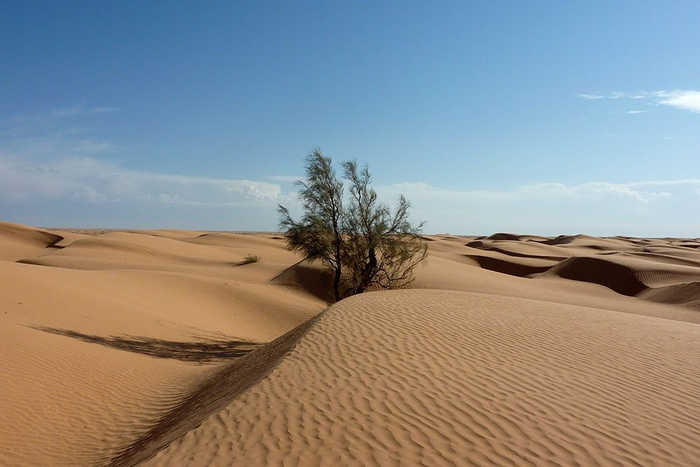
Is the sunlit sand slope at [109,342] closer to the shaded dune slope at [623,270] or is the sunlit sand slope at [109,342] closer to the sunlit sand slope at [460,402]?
the sunlit sand slope at [460,402]

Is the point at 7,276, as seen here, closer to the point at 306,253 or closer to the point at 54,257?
the point at 306,253

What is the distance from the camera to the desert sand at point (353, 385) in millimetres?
4773

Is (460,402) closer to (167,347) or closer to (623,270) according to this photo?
(167,347)

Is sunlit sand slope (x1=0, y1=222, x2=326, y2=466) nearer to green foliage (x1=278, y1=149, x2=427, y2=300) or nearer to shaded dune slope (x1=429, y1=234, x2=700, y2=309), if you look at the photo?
green foliage (x1=278, y1=149, x2=427, y2=300)

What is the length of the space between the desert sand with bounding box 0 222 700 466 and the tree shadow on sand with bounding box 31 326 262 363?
9 cm

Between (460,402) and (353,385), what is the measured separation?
1341mm

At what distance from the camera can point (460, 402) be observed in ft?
18.4

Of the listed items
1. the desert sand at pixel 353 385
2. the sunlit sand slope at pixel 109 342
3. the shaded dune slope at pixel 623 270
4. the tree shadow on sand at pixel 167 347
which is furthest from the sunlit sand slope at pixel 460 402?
the shaded dune slope at pixel 623 270

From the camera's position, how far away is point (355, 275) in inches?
738

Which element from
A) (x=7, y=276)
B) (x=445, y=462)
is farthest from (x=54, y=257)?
(x=445, y=462)

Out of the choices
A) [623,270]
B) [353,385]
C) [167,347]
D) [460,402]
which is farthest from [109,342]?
[623,270]

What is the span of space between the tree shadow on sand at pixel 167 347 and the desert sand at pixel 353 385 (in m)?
0.09

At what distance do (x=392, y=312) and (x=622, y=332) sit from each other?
4613 mm

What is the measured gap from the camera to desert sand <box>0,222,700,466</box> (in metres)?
4.77
